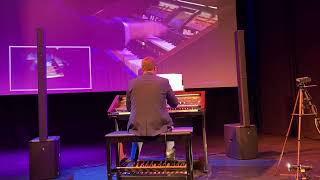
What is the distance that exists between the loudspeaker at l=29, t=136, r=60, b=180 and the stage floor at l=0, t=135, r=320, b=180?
0.64 ft

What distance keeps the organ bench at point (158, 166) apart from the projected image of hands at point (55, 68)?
296 centimetres

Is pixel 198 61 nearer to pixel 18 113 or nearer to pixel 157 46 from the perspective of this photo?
pixel 157 46

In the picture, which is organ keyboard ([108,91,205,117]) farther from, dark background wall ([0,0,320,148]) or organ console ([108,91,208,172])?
dark background wall ([0,0,320,148])

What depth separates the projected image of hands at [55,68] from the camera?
6.52 meters

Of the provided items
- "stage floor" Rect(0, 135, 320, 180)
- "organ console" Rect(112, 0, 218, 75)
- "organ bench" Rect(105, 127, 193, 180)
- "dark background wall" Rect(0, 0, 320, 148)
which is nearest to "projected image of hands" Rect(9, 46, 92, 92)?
"organ console" Rect(112, 0, 218, 75)

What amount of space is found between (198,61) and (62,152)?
2981mm

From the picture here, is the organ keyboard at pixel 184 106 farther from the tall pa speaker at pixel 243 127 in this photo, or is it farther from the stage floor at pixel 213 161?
the tall pa speaker at pixel 243 127

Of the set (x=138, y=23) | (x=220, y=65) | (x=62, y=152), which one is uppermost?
(x=138, y=23)

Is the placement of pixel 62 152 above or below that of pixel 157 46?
below

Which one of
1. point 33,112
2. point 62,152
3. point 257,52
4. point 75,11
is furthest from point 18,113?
point 257,52

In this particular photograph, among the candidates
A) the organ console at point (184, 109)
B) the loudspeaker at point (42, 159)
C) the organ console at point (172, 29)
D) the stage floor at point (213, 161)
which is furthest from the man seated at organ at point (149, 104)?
the organ console at point (172, 29)

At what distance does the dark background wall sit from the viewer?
7309 millimetres

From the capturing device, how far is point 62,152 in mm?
6910

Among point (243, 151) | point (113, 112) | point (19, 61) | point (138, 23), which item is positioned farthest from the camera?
point (138, 23)
